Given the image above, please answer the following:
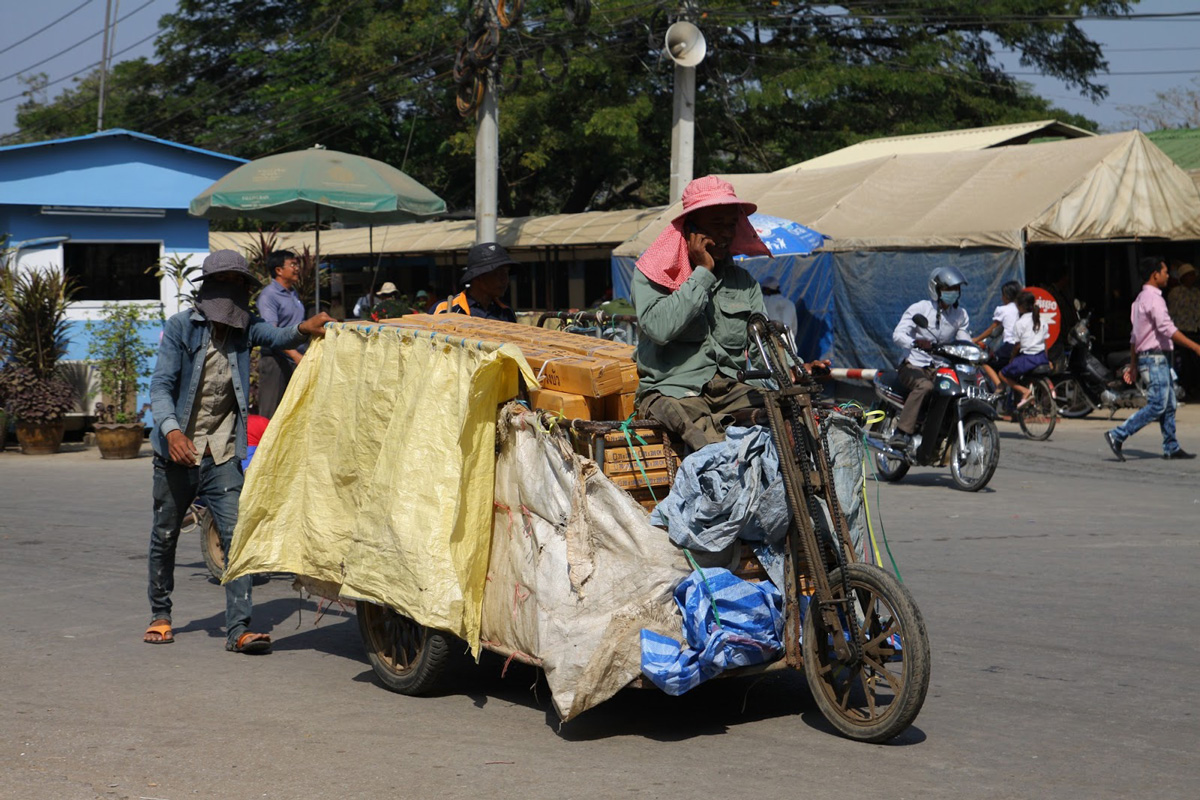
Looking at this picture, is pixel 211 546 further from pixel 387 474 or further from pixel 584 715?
pixel 584 715

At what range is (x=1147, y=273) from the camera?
1327cm

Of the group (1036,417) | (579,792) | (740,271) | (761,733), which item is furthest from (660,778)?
(1036,417)

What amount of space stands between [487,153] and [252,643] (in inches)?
569

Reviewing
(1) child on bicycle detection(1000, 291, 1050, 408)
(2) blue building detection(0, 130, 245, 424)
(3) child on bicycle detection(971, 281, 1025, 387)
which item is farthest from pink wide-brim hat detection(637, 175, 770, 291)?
(2) blue building detection(0, 130, 245, 424)

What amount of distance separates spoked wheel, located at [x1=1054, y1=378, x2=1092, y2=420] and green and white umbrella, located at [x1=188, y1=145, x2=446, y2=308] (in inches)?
351

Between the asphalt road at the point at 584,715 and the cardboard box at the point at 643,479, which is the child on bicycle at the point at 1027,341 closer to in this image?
the asphalt road at the point at 584,715

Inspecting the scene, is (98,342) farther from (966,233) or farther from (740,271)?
(740,271)

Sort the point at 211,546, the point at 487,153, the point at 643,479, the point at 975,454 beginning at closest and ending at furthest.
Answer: the point at 643,479 → the point at 211,546 → the point at 975,454 → the point at 487,153

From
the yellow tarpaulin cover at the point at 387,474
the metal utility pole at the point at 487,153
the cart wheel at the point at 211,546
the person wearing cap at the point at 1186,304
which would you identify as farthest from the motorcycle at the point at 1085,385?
the yellow tarpaulin cover at the point at 387,474

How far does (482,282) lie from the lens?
26.0 ft

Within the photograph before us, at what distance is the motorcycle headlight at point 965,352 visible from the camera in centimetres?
1223

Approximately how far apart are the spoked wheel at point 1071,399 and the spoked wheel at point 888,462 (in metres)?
6.04

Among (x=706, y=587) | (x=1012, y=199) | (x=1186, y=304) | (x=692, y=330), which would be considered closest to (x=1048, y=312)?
(x=1012, y=199)

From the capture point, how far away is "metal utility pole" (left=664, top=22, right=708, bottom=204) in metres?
19.8
